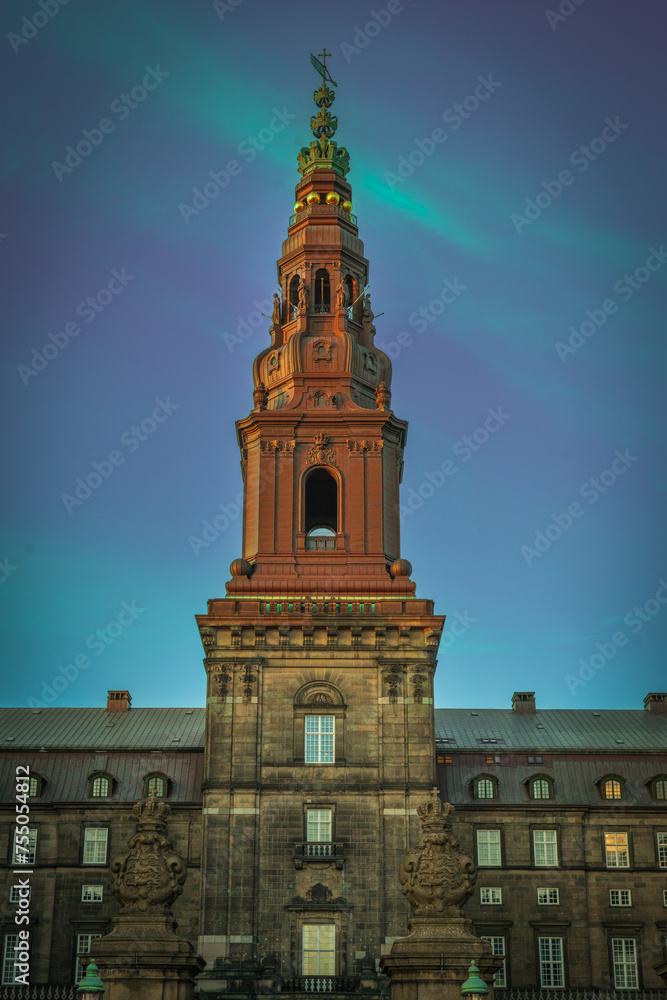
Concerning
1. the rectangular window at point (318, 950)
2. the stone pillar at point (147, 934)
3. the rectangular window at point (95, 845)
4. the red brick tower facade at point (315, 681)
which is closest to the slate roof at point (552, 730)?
the red brick tower facade at point (315, 681)

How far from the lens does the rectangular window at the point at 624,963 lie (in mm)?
73125

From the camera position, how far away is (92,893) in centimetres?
7450

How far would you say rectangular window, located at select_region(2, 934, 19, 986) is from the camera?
242 feet

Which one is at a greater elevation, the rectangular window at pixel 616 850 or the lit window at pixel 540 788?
the lit window at pixel 540 788

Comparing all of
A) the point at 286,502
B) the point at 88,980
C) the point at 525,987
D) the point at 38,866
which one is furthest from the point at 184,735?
the point at 88,980

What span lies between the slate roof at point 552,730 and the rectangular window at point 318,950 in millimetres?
18257

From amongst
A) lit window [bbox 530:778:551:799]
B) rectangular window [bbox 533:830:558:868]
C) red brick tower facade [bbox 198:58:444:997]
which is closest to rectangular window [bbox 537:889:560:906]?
rectangular window [bbox 533:830:558:868]

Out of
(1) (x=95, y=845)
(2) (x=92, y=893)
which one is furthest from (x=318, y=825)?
(1) (x=95, y=845)

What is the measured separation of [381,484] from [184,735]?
789 inches

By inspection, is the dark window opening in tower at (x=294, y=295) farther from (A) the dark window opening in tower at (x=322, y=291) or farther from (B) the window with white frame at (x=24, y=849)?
(B) the window with white frame at (x=24, y=849)

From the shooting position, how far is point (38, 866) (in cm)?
7519

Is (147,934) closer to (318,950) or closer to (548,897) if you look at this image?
(318,950)

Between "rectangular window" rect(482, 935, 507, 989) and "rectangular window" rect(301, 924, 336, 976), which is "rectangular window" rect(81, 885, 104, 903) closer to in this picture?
"rectangular window" rect(301, 924, 336, 976)

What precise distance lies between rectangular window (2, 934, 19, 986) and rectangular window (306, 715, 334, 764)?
19490 mm
